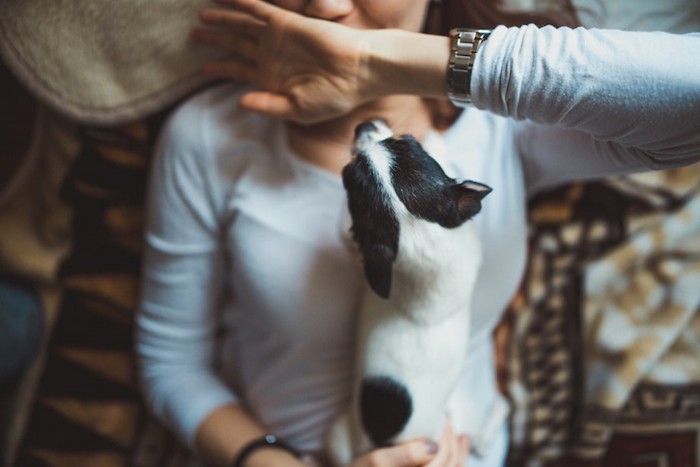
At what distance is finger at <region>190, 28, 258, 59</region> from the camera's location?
0.76 meters

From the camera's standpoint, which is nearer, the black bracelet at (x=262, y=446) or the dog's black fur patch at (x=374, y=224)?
the dog's black fur patch at (x=374, y=224)

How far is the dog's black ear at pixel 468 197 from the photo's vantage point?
635mm

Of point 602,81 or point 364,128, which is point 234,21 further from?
point 602,81

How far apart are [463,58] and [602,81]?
14cm

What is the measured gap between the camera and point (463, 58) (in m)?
0.61

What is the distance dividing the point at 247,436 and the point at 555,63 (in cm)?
69

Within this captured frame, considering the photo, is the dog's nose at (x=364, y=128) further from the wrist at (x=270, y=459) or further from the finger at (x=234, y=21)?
the wrist at (x=270, y=459)

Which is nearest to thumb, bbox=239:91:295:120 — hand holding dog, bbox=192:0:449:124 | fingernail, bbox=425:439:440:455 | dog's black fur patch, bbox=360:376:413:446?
hand holding dog, bbox=192:0:449:124

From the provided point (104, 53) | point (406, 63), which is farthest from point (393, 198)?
point (104, 53)

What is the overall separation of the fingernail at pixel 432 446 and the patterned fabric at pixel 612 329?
0.30 meters

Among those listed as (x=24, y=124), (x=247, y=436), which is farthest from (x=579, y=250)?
(x=24, y=124)

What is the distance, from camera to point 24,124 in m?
1.00

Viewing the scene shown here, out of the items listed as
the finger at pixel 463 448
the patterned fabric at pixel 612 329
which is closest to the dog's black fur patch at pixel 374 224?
the finger at pixel 463 448

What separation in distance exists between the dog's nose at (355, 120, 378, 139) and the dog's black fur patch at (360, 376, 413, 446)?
31 cm
